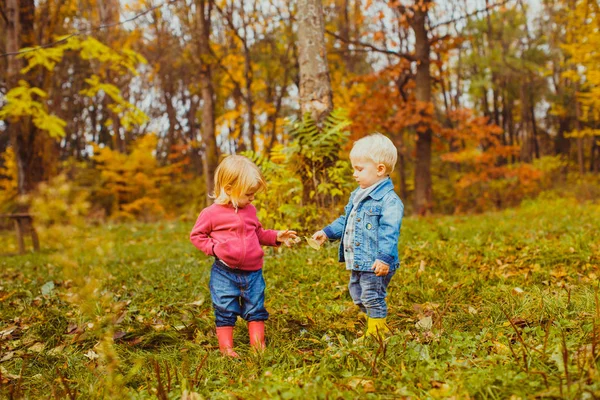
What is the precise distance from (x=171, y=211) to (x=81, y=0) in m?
10.1

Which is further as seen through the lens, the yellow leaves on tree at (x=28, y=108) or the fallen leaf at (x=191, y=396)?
the yellow leaves on tree at (x=28, y=108)

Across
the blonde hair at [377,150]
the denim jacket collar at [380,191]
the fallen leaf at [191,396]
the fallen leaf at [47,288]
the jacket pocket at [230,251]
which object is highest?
the blonde hair at [377,150]

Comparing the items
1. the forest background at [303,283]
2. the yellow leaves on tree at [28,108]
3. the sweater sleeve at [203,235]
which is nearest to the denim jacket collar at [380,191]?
the forest background at [303,283]

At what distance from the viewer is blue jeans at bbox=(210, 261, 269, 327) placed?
306 centimetres

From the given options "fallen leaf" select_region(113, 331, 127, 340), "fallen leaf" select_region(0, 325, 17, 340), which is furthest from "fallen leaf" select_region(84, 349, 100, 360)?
"fallen leaf" select_region(0, 325, 17, 340)

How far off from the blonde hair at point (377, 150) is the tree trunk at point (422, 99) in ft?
35.5

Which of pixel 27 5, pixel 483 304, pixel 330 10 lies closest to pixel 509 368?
pixel 483 304

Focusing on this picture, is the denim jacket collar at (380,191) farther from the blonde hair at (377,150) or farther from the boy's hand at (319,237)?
the boy's hand at (319,237)

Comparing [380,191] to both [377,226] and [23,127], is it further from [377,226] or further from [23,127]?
[23,127]

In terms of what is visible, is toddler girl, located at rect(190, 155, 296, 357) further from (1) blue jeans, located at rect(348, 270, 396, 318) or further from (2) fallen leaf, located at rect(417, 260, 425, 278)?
(2) fallen leaf, located at rect(417, 260, 425, 278)

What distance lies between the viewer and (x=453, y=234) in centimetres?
636

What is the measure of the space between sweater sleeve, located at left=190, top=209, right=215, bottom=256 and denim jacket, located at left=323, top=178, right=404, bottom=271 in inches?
38.4

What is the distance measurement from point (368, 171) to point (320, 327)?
1.21 meters

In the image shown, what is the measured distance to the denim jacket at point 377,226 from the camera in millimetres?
2877
